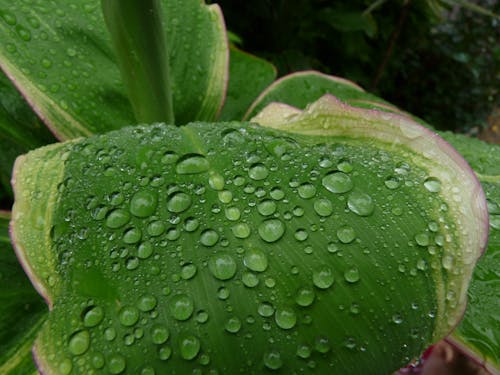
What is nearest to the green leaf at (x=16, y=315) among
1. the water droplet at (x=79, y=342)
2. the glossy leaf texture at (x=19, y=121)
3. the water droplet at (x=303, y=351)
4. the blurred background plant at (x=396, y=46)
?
the glossy leaf texture at (x=19, y=121)

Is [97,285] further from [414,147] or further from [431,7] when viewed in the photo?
[431,7]

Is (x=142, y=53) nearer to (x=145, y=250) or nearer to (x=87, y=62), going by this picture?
(x=87, y=62)

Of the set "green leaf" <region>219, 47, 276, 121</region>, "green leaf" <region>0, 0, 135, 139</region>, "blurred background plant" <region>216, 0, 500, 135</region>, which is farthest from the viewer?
"blurred background plant" <region>216, 0, 500, 135</region>

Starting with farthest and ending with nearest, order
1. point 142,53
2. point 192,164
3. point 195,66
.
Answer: point 195,66 < point 142,53 < point 192,164

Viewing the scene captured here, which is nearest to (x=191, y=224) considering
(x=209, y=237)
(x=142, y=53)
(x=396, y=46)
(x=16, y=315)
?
(x=209, y=237)

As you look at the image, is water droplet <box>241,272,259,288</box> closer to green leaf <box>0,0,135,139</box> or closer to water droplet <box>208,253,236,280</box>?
water droplet <box>208,253,236,280</box>

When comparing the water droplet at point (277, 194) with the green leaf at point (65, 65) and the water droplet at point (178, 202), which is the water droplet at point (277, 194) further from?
the green leaf at point (65, 65)

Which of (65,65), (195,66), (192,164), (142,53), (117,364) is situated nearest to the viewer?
(117,364)

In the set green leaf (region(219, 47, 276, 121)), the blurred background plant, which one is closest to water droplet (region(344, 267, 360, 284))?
green leaf (region(219, 47, 276, 121))
